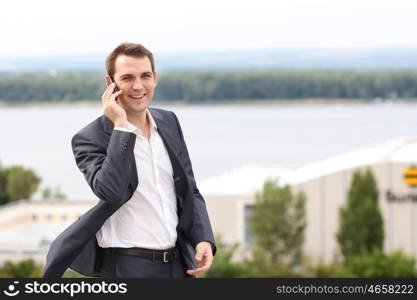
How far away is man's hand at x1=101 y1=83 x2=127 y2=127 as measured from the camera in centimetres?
304

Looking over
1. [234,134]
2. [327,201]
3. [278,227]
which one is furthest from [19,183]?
[234,134]

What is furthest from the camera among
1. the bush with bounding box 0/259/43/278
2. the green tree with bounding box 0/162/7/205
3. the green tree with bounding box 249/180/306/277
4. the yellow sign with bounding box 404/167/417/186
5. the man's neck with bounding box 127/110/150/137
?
the green tree with bounding box 0/162/7/205

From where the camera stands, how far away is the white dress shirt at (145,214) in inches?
122

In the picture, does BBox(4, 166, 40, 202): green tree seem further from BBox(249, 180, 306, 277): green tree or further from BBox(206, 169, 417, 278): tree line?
BBox(249, 180, 306, 277): green tree

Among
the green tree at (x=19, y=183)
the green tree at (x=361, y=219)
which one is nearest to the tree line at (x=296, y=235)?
the green tree at (x=361, y=219)

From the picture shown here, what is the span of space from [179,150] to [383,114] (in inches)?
4483

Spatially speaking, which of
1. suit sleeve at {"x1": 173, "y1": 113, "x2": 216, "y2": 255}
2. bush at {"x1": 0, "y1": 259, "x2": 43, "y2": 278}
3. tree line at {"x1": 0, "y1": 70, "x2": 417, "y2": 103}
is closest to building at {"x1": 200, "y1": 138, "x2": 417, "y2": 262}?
bush at {"x1": 0, "y1": 259, "x2": 43, "y2": 278}

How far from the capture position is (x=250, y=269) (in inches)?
1268

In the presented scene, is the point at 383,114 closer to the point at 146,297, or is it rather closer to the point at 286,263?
the point at 286,263

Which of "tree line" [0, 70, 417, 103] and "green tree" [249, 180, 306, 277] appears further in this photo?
"tree line" [0, 70, 417, 103]

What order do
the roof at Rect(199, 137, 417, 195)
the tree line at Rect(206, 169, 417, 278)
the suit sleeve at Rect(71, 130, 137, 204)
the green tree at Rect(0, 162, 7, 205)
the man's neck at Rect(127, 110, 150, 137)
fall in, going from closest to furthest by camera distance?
the suit sleeve at Rect(71, 130, 137, 204) < the man's neck at Rect(127, 110, 150, 137) < the tree line at Rect(206, 169, 417, 278) < the roof at Rect(199, 137, 417, 195) < the green tree at Rect(0, 162, 7, 205)

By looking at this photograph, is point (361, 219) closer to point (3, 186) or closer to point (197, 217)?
point (3, 186)

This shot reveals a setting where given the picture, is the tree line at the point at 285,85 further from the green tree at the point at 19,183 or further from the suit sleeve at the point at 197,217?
the suit sleeve at the point at 197,217

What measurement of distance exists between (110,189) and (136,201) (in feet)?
0.60
